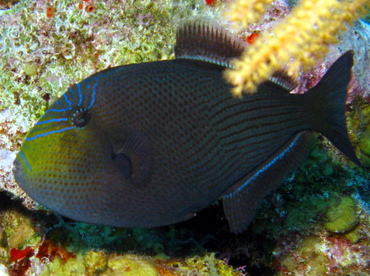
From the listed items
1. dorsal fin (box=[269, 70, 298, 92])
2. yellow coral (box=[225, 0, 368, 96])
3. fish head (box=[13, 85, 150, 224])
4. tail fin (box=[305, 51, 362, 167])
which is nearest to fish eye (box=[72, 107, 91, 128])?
fish head (box=[13, 85, 150, 224])

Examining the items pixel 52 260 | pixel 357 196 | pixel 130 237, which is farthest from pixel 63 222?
pixel 357 196

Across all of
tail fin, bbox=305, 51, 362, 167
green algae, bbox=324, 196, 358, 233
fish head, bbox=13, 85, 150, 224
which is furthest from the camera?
green algae, bbox=324, 196, 358, 233

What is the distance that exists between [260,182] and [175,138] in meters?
0.71

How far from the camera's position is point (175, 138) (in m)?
1.75

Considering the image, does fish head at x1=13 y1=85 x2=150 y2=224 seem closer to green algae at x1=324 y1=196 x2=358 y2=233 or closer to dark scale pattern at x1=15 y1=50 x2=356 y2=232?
dark scale pattern at x1=15 y1=50 x2=356 y2=232

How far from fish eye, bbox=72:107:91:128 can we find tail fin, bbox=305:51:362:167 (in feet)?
4.59

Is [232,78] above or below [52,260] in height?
above

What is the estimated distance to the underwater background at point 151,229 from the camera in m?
2.43

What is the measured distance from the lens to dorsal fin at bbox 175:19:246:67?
1867 millimetres

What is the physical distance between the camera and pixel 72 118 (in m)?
1.63

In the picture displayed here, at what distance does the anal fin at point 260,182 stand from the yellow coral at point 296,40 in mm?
519

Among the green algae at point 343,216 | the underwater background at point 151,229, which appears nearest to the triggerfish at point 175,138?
the underwater background at point 151,229

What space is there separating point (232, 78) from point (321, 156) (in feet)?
5.64

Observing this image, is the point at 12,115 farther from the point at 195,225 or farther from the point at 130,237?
the point at 195,225
